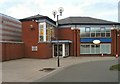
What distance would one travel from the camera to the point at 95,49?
1959 inches

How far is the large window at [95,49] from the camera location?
4959cm

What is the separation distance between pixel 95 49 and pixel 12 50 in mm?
18261

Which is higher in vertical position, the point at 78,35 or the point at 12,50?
the point at 78,35

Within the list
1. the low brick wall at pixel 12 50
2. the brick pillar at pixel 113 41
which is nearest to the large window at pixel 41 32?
the low brick wall at pixel 12 50

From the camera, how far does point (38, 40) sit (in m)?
40.8

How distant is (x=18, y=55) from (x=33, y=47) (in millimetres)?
2944

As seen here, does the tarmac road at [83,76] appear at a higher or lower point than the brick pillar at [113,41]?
lower

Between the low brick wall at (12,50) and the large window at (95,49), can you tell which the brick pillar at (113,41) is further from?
the low brick wall at (12,50)

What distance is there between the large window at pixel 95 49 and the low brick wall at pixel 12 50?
43.3ft

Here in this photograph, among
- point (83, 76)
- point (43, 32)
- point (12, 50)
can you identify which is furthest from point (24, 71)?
point (43, 32)

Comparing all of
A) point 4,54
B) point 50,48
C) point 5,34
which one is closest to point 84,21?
point 50,48

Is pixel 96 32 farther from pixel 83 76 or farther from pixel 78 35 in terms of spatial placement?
pixel 83 76

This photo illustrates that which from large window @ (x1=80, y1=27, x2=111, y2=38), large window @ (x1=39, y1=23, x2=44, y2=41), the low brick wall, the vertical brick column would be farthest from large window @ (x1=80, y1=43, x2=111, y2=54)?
the low brick wall

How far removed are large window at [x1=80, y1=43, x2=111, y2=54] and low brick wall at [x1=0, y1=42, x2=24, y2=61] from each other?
Result: 43.3 ft
